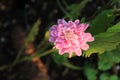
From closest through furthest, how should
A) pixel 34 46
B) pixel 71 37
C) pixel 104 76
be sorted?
pixel 71 37, pixel 104 76, pixel 34 46

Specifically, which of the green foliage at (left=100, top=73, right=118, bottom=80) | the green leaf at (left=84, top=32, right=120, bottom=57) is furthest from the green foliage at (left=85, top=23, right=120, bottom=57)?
the green foliage at (left=100, top=73, right=118, bottom=80)

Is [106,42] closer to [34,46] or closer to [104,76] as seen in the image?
[104,76]

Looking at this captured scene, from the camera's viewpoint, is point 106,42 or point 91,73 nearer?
point 106,42

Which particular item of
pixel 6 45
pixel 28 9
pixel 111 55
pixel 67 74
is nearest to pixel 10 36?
pixel 6 45

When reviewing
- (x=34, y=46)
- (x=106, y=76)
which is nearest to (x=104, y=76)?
(x=106, y=76)

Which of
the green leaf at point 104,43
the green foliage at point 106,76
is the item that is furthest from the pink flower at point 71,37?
the green foliage at point 106,76

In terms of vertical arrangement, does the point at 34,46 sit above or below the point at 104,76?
above

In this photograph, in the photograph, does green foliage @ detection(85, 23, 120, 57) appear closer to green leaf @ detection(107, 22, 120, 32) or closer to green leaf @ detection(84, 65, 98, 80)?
green leaf @ detection(107, 22, 120, 32)

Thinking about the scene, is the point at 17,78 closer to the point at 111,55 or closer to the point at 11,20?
the point at 11,20
